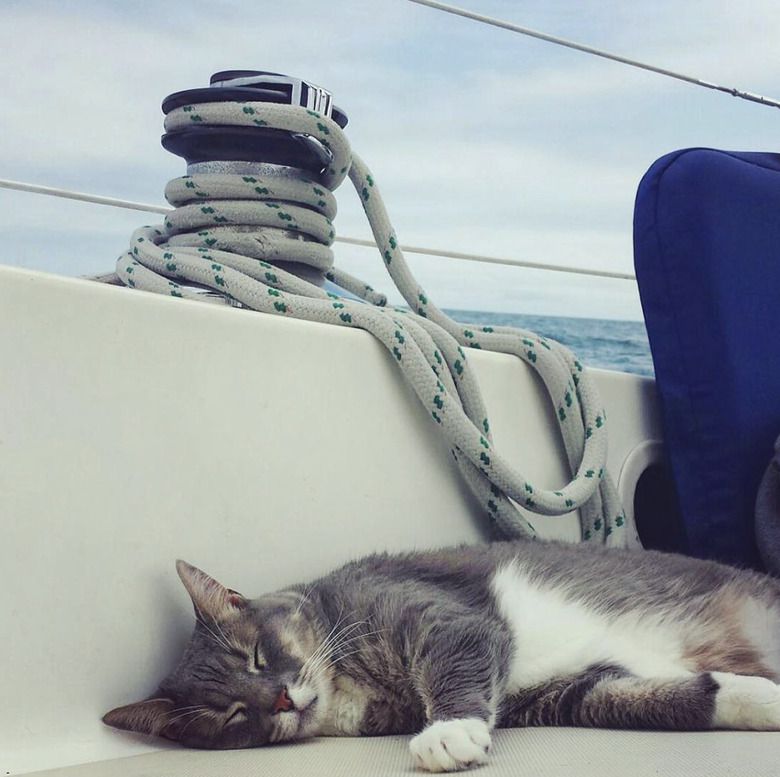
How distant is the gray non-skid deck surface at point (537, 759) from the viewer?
844mm

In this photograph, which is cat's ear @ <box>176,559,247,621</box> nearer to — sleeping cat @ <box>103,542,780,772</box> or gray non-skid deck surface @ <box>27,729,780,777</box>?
sleeping cat @ <box>103,542,780,772</box>

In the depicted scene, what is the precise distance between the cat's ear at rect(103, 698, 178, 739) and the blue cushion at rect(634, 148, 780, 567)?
96cm

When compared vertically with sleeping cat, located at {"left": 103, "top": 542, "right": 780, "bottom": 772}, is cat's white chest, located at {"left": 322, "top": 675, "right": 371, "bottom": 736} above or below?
below

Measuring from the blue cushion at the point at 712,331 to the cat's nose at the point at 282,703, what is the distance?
0.83 metres

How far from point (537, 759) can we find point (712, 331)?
92 cm

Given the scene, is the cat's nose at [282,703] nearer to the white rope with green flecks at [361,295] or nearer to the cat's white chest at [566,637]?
the cat's white chest at [566,637]

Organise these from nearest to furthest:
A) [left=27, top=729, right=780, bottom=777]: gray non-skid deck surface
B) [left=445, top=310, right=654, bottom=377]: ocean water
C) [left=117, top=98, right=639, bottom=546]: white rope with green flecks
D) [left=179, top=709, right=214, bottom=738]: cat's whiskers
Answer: [left=27, top=729, right=780, bottom=777]: gray non-skid deck surface, [left=179, top=709, right=214, bottom=738]: cat's whiskers, [left=117, top=98, right=639, bottom=546]: white rope with green flecks, [left=445, top=310, right=654, bottom=377]: ocean water

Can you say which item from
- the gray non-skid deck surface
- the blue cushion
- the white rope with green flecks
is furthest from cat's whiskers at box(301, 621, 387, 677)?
the blue cushion

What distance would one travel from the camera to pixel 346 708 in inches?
45.7

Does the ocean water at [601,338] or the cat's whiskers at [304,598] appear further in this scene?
the ocean water at [601,338]

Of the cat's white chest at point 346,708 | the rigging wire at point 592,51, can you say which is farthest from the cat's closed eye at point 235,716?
the rigging wire at point 592,51

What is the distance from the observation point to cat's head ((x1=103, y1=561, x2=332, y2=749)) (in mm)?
1058

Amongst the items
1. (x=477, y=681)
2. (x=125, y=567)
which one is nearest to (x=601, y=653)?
(x=477, y=681)

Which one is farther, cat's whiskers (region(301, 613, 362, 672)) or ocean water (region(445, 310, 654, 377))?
ocean water (region(445, 310, 654, 377))
